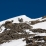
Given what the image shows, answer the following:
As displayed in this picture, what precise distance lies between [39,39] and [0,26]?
1691 centimetres

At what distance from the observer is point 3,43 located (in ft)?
106

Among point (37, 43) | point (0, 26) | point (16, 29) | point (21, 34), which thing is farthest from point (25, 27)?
point (37, 43)

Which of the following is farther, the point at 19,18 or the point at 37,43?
the point at 19,18

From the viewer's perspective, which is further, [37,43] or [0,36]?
[0,36]

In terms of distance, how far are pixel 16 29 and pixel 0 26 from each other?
8.39 m

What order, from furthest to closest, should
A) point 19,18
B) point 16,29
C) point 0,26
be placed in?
1. point 19,18
2. point 0,26
3. point 16,29

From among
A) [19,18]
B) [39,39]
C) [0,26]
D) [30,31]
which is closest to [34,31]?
[30,31]

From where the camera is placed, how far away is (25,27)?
3953cm

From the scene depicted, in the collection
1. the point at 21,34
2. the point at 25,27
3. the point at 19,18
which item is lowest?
the point at 21,34

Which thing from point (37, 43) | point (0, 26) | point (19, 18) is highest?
point (19, 18)

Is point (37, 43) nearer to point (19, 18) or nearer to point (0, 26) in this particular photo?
point (0, 26)

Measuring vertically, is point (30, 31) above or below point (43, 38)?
above

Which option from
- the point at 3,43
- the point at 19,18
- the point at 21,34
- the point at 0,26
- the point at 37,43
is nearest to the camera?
the point at 37,43

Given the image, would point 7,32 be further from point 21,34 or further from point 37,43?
point 37,43
